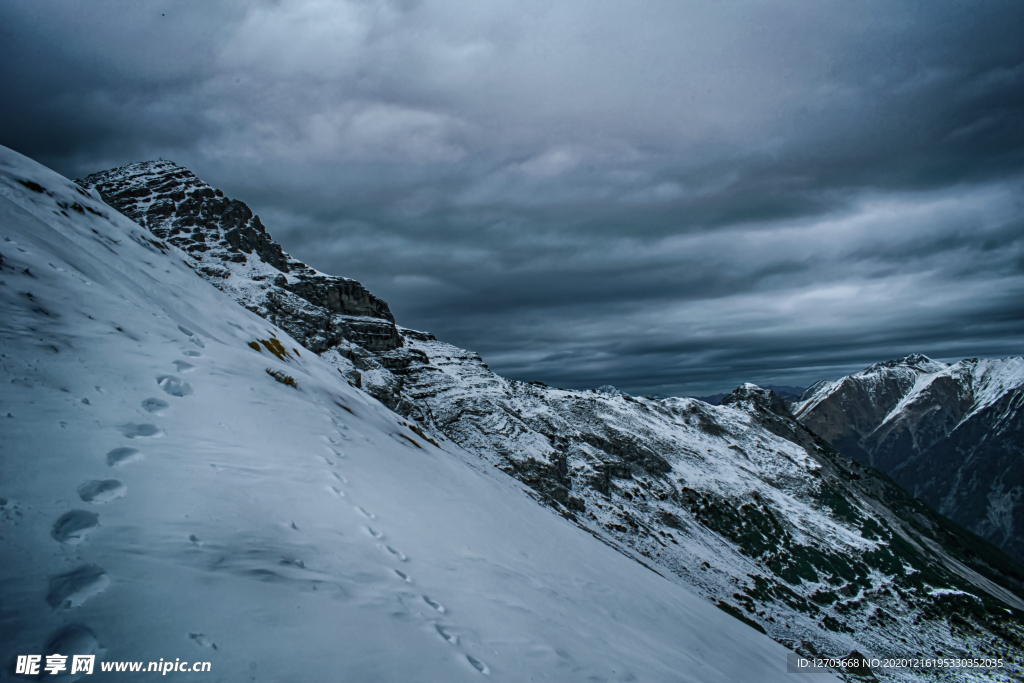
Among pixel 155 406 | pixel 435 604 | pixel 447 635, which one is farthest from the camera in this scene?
pixel 155 406

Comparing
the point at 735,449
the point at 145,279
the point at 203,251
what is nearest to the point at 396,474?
the point at 145,279

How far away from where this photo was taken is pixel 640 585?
12422 mm

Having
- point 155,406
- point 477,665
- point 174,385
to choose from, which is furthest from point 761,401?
point 155,406

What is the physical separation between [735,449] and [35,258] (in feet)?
518

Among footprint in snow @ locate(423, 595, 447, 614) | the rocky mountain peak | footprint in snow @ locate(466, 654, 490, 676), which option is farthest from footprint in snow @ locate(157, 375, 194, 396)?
the rocky mountain peak

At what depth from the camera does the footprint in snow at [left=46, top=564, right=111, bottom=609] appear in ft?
13.0

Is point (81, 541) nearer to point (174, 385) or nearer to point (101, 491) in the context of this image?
point (101, 491)

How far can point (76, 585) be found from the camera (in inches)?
162

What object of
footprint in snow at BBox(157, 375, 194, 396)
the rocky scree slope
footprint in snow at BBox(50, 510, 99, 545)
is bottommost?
the rocky scree slope

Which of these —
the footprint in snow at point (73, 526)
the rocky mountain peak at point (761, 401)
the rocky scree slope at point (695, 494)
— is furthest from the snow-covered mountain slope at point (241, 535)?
the rocky mountain peak at point (761, 401)

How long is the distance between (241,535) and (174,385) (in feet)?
13.7

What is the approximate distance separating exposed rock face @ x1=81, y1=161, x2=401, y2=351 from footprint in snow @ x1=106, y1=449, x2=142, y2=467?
66618 mm

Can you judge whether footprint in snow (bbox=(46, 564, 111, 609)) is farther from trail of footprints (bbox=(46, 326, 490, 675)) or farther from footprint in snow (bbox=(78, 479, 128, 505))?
footprint in snow (bbox=(78, 479, 128, 505))

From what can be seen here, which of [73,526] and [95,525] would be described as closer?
Result: [73,526]
